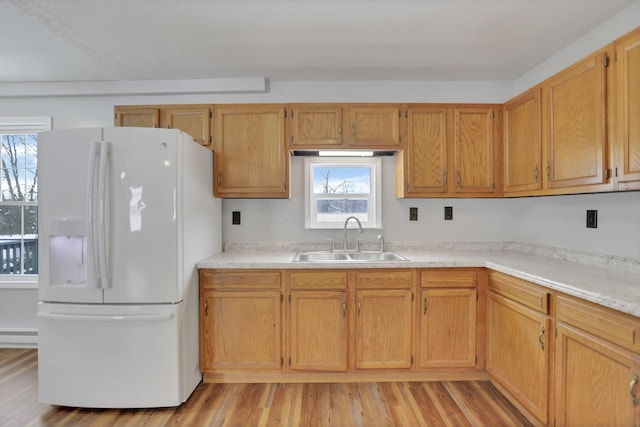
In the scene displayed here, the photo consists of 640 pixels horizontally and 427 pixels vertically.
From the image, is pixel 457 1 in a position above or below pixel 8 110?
above

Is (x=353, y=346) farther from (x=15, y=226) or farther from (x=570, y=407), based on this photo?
(x=15, y=226)

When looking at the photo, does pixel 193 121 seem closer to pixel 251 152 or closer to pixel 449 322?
pixel 251 152

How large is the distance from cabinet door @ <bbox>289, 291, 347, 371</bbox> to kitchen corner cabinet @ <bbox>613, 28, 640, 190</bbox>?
174 cm

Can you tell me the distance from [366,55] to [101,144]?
1.95 meters

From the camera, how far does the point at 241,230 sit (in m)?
2.99

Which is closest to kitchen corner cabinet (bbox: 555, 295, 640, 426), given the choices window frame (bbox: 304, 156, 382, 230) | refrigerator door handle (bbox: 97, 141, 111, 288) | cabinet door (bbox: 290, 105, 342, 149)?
window frame (bbox: 304, 156, 382, 230)

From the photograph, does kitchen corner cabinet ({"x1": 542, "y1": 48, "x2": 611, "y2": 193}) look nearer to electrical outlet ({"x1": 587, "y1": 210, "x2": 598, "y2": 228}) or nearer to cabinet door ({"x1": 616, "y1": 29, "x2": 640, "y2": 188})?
cabinet door ({"x1": 616, "y1": 29, "x2": 640, "y2": 188})

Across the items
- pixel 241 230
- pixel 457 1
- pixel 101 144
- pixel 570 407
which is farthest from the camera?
pixel 241 230

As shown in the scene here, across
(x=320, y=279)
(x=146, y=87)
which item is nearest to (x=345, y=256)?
(x=320, y=279)

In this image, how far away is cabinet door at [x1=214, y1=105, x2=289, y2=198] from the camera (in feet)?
8.79

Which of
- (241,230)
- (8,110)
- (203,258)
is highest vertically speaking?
(8,110)

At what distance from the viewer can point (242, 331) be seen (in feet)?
7.77

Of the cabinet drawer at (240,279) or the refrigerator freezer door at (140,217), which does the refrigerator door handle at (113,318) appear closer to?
the refrigerator freezer door at (140,217)

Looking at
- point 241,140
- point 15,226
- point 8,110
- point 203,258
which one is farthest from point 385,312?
point 8,110
